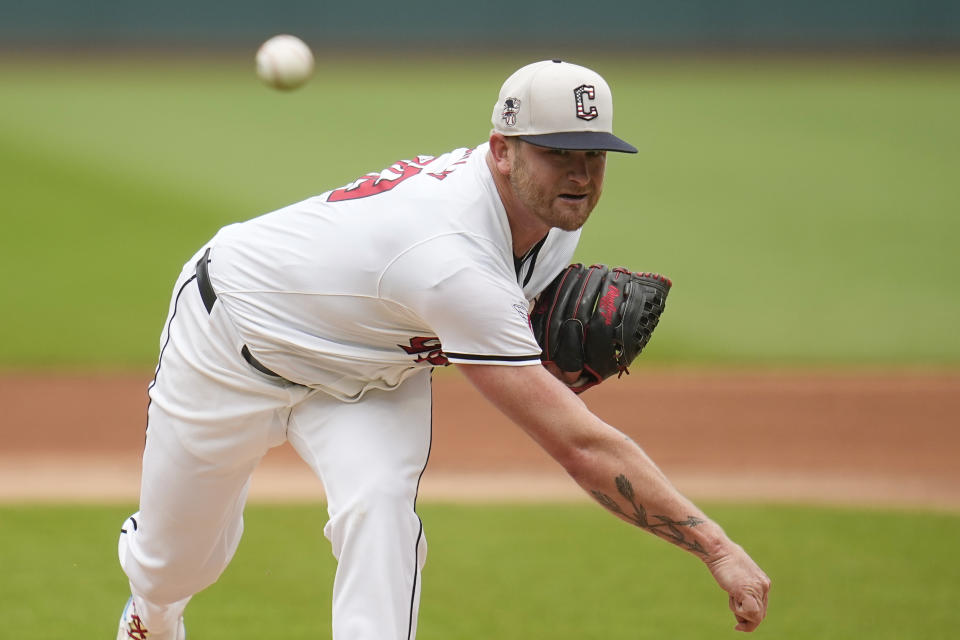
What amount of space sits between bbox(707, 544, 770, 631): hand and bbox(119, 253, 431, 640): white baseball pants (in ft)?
2.98

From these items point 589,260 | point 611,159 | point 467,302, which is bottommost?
point 589,260

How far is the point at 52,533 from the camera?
6363mm

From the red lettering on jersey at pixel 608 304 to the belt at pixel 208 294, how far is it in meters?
1.03

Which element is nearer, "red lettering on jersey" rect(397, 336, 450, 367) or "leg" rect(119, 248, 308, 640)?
"red lettering on jersey" rect(397, 336, 450, 367)

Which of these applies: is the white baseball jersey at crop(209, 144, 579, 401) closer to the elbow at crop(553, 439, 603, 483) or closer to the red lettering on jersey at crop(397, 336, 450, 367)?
the red lettering on jersey at crop(397, 336, 450, 367)

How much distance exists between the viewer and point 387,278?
3541mm

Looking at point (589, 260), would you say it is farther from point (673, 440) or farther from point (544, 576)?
point (544, 576)

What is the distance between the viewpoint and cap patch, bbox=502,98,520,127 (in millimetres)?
3459

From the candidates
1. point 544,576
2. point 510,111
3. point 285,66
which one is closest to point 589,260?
point 544,576

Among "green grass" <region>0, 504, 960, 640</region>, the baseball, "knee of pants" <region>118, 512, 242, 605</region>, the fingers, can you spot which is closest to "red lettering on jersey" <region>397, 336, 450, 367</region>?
"knee of pants" <region>118, 512, 242, 605</region>

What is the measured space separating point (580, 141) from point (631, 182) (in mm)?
14782

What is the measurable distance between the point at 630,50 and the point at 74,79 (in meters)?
12.0

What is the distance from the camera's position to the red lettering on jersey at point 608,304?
389cm

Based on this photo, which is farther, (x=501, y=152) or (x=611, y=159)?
(x=611, y=159)
